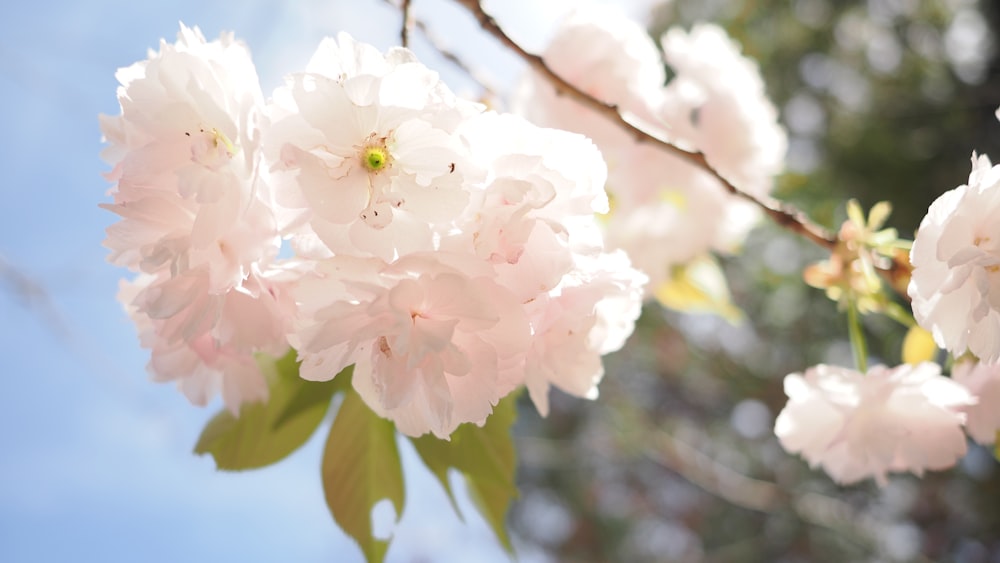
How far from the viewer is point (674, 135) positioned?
0.57 metres

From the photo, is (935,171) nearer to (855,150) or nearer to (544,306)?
(855,150)

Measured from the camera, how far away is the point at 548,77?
1.23ft

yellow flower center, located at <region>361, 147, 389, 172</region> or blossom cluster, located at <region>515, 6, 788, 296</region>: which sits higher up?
yellow flower center, located at <region>361, 147, 389, 172</region>

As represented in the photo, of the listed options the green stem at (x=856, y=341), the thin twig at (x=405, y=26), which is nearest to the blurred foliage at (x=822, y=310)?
the green stem at (x=856, y=341)

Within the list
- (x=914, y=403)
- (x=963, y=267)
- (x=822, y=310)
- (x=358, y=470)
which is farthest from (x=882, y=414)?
(x=822, y=310)

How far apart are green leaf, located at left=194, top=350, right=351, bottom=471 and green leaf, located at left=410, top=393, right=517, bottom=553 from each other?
54 millimetres

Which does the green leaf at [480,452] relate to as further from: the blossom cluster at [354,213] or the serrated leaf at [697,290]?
the serrated leaf at [697,290]

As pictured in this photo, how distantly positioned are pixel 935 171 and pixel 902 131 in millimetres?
116

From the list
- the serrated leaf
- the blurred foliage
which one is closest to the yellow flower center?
the serrated leaf

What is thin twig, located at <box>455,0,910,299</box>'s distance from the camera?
36 cm

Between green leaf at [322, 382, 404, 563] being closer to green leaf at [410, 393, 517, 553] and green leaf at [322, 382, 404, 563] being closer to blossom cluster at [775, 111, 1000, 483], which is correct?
green leaf at [410, 393, 517, 553]

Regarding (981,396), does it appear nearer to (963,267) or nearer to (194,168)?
(963,267)

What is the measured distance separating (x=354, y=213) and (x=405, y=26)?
127mm

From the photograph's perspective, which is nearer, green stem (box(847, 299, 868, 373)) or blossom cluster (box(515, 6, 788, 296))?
green stem (box(847, 299, 868, 373))
